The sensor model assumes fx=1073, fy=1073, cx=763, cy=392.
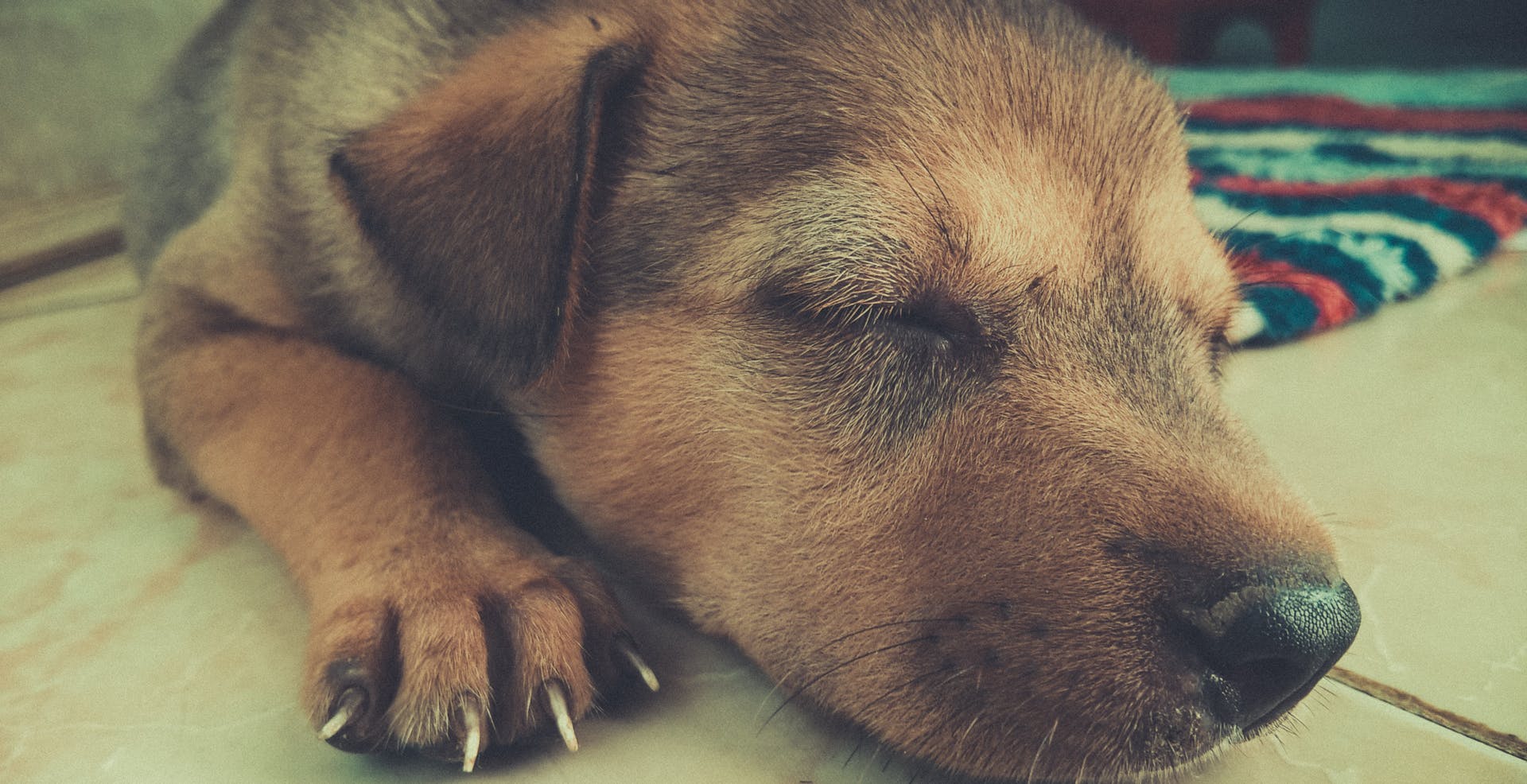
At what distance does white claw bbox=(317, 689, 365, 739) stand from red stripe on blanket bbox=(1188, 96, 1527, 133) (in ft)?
17.8

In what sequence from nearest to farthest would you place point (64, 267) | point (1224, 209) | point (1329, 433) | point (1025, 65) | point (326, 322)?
point (1025, 65) → point (326, 322) → point (1329, 433) → point (1224, 209) → point (64, 267)

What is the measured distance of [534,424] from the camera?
198 centimetres

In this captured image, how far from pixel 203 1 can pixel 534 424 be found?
4.67 metres

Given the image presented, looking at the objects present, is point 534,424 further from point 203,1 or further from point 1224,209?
point 203,1

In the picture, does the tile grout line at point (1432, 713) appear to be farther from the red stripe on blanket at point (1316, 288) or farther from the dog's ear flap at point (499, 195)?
the red stripe on blanket at point (1316, 288)

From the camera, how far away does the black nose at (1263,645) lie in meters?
1.29

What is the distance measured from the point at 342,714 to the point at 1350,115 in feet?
19.0

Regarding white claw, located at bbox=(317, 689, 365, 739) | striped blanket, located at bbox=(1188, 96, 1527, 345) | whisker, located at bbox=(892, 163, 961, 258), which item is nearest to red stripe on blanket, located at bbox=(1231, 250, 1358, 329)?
striped blanket, located at bbox=(1188, 96, 1527, 345)

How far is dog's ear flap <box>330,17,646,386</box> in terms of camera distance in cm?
166

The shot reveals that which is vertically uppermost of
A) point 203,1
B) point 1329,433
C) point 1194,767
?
point 1329,433

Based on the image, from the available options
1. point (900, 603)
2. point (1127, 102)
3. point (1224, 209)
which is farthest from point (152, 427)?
point (1224, 209)

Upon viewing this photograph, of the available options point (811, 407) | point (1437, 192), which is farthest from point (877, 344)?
point (1437, 192)

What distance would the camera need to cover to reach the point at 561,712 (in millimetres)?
1524

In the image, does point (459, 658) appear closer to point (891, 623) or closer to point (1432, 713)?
point (891, 623)
